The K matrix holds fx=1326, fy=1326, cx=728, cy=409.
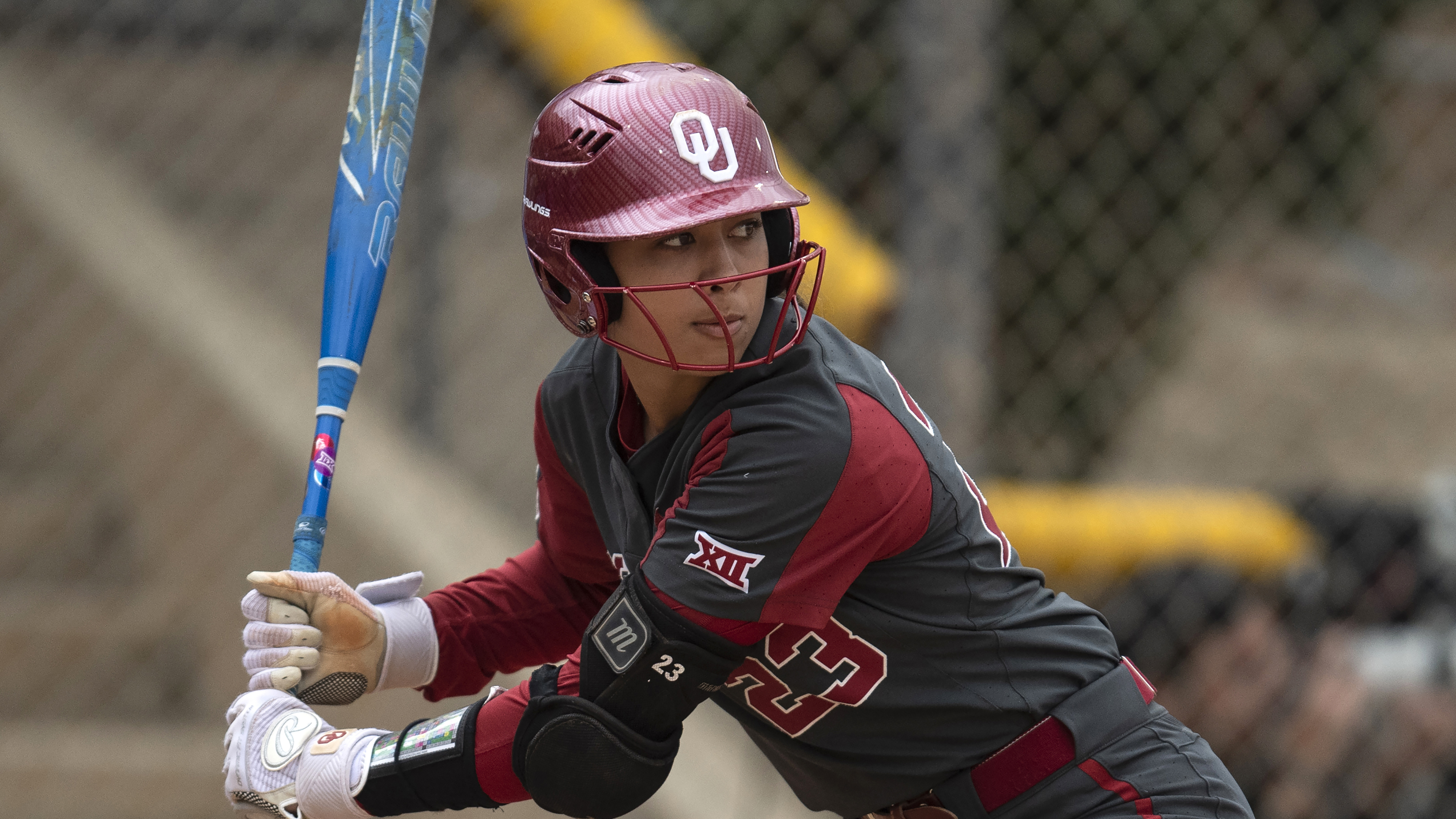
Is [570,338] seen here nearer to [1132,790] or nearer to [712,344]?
[712,344]

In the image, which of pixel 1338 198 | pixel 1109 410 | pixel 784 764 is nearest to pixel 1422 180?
pixel 1338 198

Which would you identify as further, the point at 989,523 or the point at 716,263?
the point at 989,523

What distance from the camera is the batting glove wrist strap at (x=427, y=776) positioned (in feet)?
5.22

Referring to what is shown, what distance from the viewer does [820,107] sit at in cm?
392

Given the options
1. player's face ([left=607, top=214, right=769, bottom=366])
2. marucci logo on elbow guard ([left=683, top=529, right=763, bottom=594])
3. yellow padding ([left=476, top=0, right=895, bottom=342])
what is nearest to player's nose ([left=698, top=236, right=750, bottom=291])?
player's face ([left=607, top=214, right=769, bottom=366])

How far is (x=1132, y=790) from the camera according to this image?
171 centimetres

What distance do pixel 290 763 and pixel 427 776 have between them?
18 centimetres

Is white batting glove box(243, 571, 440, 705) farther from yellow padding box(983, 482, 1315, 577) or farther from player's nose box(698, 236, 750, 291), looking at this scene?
→ yellow padding box(983, 482, 1315, 577)

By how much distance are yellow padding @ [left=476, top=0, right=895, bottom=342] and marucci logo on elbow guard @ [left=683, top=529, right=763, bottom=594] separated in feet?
3.67

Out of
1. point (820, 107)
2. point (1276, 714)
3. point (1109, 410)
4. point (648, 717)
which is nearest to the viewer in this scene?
point (648, 717)

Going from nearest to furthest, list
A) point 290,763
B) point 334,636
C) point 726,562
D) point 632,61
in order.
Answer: point 726,562 → point 290,763 → point 334,636 → point 632,61

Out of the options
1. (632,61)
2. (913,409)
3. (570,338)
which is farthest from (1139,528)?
(913,409)

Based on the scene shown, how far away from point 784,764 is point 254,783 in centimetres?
74

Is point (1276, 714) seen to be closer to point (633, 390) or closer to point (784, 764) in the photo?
point (784, 764)
